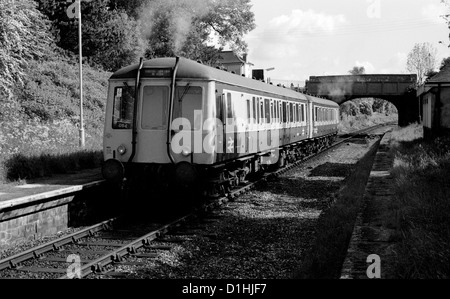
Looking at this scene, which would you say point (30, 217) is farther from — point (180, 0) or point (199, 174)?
point (180, 0)

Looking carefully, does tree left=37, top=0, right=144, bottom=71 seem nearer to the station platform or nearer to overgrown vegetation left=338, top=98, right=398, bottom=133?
the station platform

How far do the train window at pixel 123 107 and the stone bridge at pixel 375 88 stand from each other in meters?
44.6

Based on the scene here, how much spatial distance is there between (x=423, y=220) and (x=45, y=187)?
7.47 m

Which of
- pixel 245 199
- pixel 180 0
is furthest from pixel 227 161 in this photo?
pixel 180 0

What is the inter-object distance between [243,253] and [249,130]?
6.03 m

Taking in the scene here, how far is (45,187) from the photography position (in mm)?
11242


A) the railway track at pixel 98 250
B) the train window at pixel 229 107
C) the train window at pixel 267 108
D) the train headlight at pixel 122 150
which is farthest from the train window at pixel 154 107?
the train window at pixel 267 108

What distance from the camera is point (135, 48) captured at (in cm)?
3016

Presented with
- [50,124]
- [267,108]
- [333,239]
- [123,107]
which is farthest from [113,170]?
[50,124]

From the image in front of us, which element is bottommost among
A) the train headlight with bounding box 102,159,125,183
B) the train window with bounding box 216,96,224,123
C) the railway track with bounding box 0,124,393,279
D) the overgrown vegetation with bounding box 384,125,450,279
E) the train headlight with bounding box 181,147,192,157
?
the railway track with bounding box 0,124,393,279

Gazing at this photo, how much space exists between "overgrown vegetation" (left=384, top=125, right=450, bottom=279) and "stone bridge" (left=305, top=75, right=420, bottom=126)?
138 ft

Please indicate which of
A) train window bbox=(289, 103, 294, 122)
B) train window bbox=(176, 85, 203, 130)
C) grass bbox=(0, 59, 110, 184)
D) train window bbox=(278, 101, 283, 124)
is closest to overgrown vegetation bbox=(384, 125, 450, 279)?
train window bbox=(176, 85, 203, 130)

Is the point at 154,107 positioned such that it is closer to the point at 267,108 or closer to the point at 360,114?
the point at 267,108

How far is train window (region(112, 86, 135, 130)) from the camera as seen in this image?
11.0 meters
